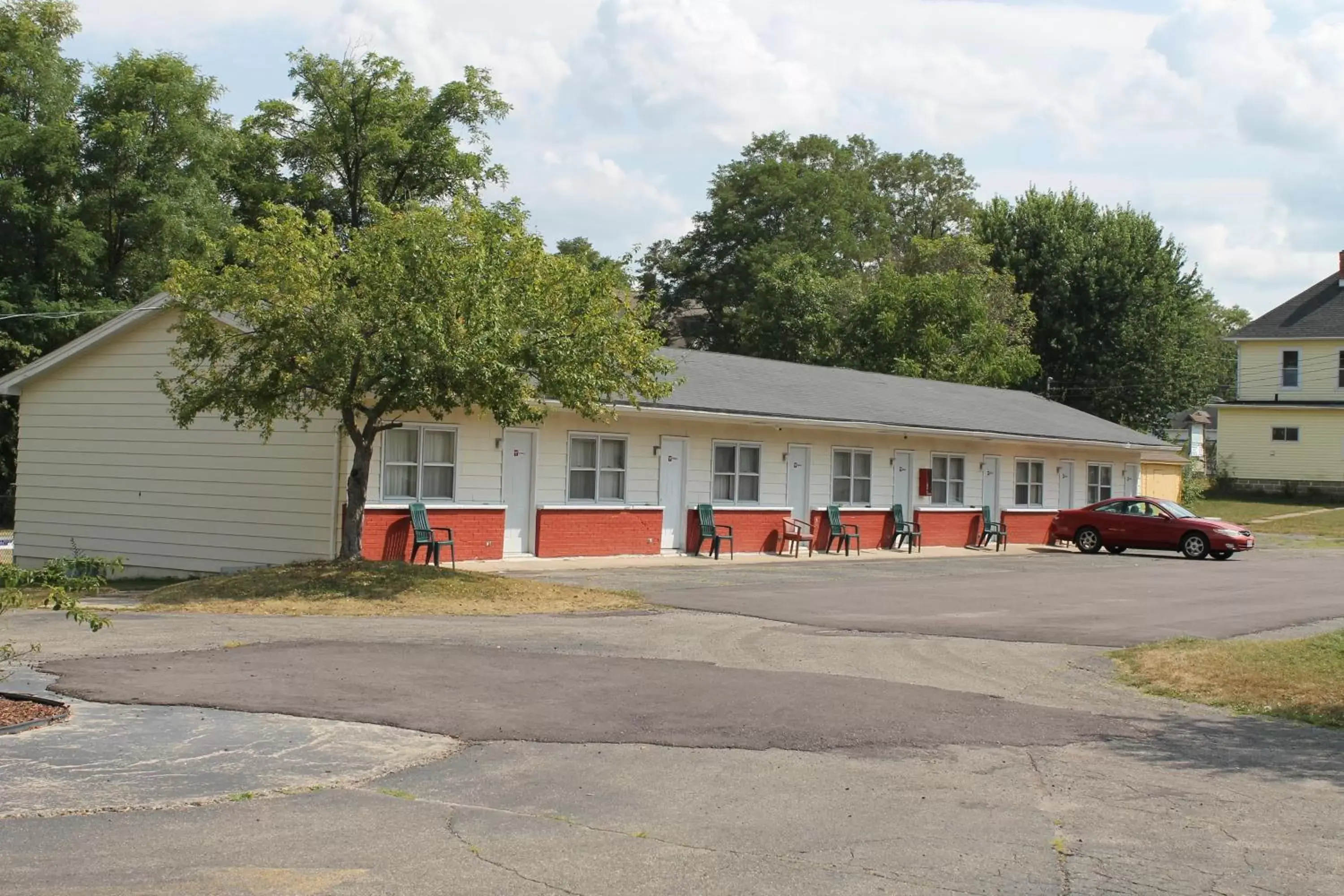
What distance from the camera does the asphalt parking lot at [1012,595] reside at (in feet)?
53.2

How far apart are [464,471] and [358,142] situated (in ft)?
90.7

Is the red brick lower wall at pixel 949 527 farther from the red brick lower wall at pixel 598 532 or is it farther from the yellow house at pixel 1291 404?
the yellow house at pixel 1291 404

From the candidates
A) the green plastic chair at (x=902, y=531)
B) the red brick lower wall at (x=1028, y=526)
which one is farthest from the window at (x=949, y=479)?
the red brick lower wall at (x=1028, y=526)

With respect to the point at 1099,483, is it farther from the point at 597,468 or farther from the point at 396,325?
the point at 396,325

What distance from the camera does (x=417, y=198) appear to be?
4678 centimetres

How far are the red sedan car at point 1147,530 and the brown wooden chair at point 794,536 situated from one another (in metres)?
8.22

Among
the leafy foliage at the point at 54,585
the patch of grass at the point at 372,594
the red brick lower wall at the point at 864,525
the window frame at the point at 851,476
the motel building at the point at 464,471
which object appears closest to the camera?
the leafy foliage at the point at 54,585

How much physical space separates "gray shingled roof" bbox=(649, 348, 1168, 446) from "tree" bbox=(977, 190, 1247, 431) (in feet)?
43.7

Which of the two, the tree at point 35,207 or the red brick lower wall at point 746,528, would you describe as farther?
the tree at point 35,207

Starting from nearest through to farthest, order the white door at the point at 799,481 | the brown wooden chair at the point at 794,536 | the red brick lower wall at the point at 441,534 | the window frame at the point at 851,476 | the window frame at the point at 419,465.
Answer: the red brick lower wall at the point at 441,534 → the window frame at the point at 419,465 → the brown wooden chair at the point at 794,536 → the white door at the point at 799,481 → the window frame at the point at 851,476

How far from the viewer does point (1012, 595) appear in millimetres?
20359

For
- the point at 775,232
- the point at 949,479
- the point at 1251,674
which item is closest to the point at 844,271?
the point at 775,232

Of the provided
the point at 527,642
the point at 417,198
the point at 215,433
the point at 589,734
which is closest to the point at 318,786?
the point at 589,734

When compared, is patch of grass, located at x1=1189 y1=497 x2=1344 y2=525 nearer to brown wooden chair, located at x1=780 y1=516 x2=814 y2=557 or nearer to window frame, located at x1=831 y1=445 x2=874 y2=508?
window frame, located at x1=831 y1=445 x2=874 y2=508
